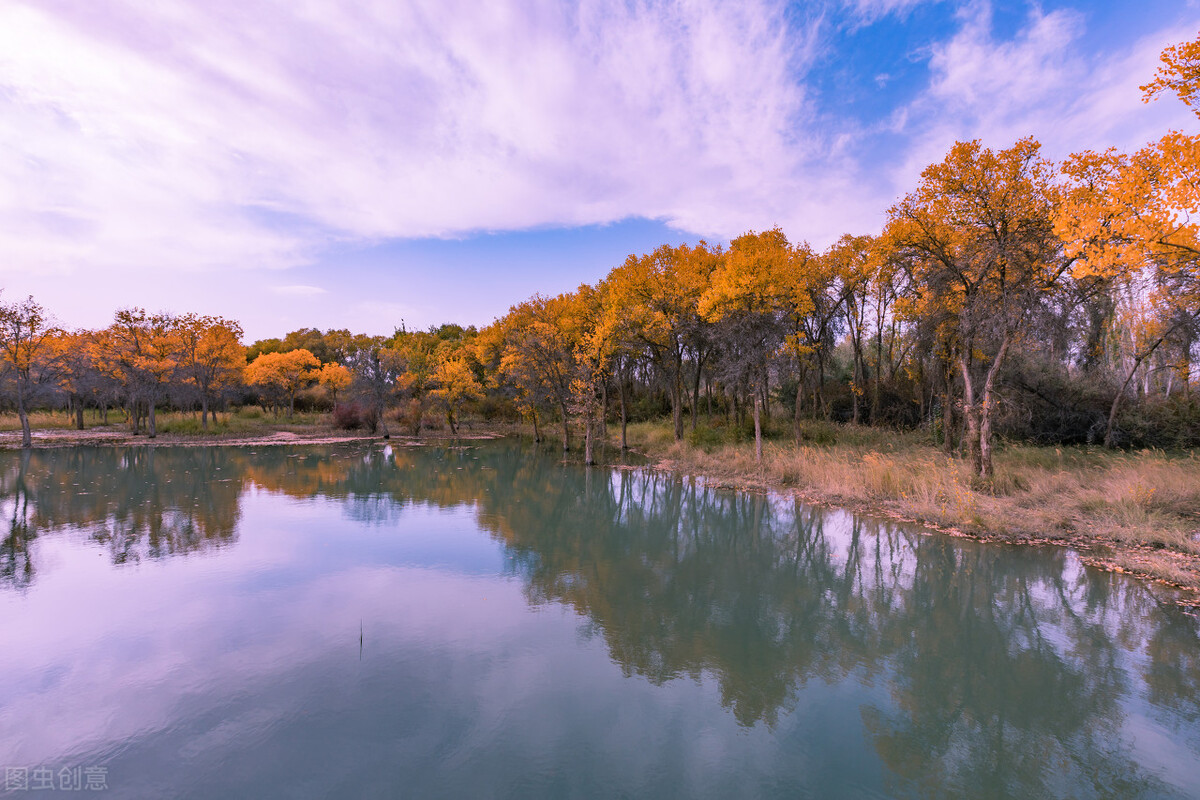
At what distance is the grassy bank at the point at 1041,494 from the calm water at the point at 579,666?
1243 millimetres

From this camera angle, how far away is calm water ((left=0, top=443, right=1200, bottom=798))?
5082 millimetres

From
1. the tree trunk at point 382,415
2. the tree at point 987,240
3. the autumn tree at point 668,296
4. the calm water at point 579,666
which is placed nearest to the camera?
the calm water at point 579,666

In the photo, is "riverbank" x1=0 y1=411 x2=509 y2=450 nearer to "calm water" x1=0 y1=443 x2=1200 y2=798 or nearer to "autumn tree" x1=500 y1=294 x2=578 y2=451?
"autumn tree" x1=500 y1=294 x2=578 y2=451

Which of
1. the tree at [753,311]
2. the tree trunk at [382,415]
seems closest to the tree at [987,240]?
the tree at [753,311]

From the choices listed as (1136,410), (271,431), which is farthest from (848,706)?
(271,431)

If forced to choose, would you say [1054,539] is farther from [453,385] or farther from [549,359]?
[453,385]

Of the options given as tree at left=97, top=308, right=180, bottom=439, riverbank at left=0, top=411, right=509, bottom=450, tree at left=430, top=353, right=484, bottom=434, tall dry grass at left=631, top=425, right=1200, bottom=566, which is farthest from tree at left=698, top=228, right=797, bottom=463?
tree at left=97, top=308, right=180, bottom=439

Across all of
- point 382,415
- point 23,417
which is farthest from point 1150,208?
point 23,417

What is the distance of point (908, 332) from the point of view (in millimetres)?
30047

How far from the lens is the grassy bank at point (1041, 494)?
1148 centimetres

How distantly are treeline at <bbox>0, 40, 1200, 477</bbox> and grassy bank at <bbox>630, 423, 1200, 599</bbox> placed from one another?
129 centimetres

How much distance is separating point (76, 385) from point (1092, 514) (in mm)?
61928

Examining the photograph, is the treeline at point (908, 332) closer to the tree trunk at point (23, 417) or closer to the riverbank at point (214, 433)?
the tree trunk at point (23, 417)

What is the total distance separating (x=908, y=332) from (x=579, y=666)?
3034 centimetres
